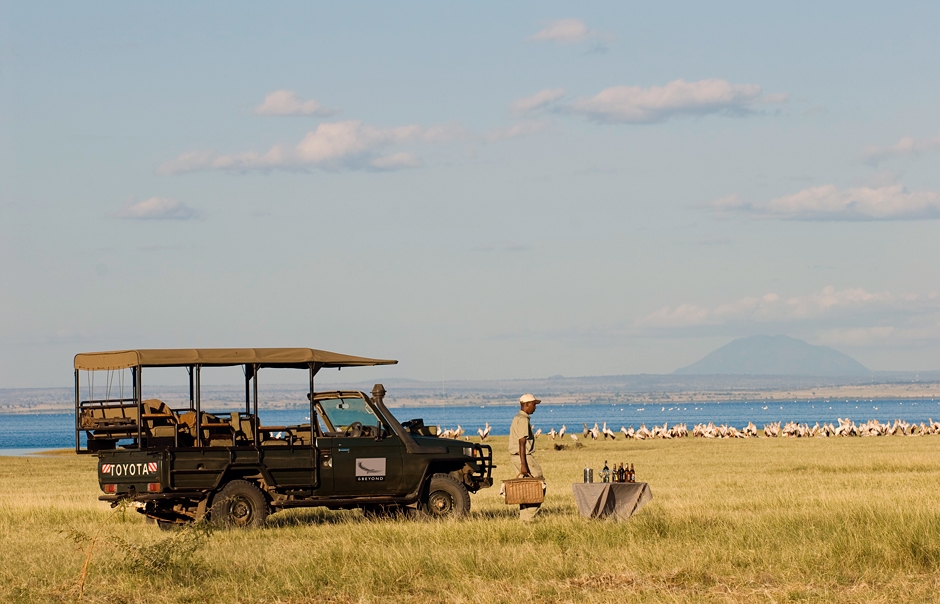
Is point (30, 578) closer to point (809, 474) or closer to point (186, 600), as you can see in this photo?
point (186, 600)

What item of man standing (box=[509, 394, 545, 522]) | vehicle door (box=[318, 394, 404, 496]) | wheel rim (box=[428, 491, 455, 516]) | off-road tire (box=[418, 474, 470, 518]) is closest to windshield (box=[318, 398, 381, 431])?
vehicle door (box=[318, 394, 404, 496])

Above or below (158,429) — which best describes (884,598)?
below

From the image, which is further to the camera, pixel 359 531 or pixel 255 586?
pixel 359 531

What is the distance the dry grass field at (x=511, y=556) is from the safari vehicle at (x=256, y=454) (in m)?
0.57

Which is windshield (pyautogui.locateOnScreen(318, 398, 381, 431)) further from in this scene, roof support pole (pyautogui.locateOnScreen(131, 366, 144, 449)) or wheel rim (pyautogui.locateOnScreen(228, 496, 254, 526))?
roof support pole (pyautogui.locateOnScreen(131, 366, 144, 449))

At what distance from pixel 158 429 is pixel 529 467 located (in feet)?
17.1

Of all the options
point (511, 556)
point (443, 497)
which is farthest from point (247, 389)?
point (511, 556)

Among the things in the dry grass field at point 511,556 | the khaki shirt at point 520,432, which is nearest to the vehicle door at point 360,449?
the dry grass field at point 511,556

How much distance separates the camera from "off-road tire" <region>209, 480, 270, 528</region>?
17.9 metres

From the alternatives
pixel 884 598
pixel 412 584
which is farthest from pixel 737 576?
pixel 412 584

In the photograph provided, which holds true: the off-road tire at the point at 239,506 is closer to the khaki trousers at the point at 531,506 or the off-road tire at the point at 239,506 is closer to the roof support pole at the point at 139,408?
the roof support pole at the point at 139,408

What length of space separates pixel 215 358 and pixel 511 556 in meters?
5.89

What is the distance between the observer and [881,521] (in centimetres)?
1570

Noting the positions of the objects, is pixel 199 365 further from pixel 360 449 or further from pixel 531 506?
pixel 531 506
